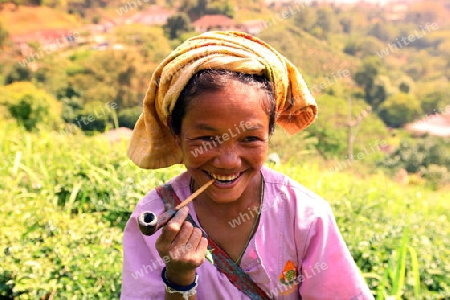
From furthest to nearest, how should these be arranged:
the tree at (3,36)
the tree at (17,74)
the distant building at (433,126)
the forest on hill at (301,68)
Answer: the distant building at (433,126)
the tree at (3,36)
the tree at (17,74)
the forest on hill at (301,68)

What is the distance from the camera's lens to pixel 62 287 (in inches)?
82.9

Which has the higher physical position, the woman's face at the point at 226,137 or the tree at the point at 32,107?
the woman's face at the point at 226,137

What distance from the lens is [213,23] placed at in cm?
3822

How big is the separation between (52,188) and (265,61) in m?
2.39

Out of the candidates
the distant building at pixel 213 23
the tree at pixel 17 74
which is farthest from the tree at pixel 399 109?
the tree at pixel 17 74

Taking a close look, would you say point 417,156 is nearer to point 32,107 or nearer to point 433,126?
point 433,126

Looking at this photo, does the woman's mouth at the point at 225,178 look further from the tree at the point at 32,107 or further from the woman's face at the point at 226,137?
the tree at the point at 32,107

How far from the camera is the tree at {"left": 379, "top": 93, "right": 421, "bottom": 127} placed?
50469 millimetres

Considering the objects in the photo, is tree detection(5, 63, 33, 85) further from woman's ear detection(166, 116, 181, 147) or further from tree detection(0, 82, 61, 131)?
woman's ear detection(166, 116, 181, 147)

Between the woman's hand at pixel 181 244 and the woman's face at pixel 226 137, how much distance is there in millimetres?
171

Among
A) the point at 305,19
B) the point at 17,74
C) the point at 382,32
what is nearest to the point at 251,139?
the point at 17,74

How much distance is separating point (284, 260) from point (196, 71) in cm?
66

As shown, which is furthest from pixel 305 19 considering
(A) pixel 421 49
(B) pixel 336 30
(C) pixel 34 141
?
(C) pixel 34 141

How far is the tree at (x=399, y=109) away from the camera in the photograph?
166 feet
